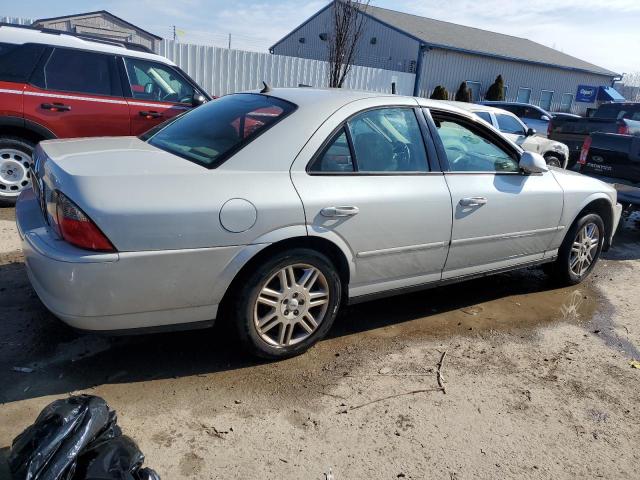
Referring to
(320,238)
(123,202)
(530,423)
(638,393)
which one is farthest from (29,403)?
(638,393)

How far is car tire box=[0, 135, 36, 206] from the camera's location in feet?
18.9

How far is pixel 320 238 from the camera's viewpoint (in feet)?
10.2

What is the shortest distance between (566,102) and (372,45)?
15.2m

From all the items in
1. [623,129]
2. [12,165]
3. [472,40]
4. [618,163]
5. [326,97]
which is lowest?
[12,165]

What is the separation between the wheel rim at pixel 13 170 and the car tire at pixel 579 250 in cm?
556

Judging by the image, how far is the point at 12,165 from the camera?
229 inches

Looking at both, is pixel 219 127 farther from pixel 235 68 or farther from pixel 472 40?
pixel 472 40

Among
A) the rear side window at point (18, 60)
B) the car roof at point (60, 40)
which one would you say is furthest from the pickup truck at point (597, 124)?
the rear side window at point (18, 60)

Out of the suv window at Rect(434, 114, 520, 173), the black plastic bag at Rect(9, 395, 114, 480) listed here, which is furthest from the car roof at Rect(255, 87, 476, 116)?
the black plastic bag at Rect(9, 395, 114, 480)

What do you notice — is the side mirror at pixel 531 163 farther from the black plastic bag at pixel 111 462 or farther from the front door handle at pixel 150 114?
the front door handle at pixel 150 114

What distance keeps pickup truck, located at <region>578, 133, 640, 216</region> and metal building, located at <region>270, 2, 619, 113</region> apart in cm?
1796

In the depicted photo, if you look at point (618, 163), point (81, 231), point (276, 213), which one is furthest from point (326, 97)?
point (618, 163)

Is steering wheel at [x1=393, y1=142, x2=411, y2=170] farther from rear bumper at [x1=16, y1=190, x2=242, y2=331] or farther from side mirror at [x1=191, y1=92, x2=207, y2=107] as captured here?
side mirror at [x1=191, y1=92, x2=207, y2=107]

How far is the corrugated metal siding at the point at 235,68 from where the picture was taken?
16.4 metres
